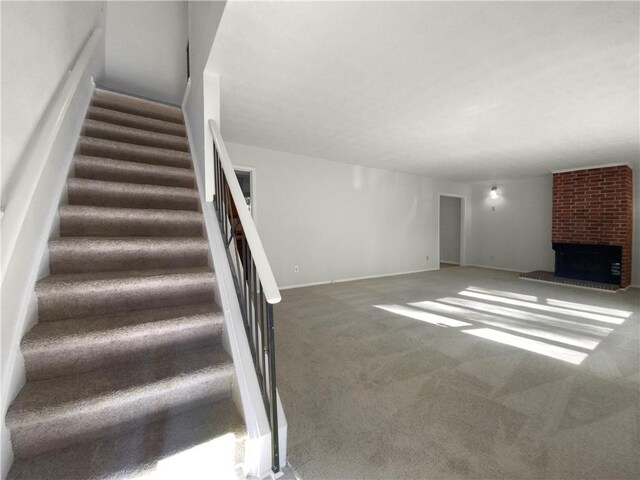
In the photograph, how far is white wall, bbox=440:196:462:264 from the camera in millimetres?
8297

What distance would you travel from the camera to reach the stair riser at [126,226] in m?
1.83

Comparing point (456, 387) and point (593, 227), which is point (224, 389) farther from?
point (593, 227)

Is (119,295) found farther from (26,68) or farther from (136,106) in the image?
(136,106)

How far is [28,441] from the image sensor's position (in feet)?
3.46

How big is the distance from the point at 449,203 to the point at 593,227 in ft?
11.7

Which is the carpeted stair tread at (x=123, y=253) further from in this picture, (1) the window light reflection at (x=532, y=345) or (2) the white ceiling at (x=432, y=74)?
(1) the window light reflection at (x=532, y=345)

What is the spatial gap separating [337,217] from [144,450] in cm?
471

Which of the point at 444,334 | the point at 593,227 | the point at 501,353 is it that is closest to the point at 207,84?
the point at 444,334

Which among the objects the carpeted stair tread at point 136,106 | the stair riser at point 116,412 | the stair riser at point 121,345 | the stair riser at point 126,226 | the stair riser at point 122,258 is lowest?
the stair riser at point 116,412

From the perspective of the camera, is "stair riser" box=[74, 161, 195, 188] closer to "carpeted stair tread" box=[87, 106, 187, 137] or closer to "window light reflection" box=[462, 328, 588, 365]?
"carpeted stair tread" box=[87, 106, 187, 137]

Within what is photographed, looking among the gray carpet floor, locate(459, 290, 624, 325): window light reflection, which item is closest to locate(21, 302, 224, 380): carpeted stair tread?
the gray carpet floor

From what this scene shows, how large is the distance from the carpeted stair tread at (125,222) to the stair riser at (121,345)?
913mm

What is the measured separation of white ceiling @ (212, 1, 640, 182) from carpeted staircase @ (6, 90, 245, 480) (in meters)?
1.49

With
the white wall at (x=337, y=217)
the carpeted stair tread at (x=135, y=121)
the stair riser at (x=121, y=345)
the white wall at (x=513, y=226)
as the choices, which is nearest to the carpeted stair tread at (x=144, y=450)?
the stair riser at (x=121, y=345)
